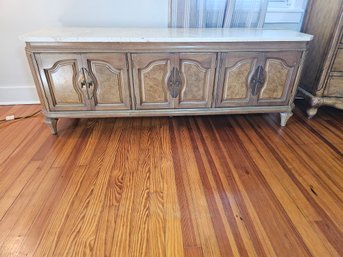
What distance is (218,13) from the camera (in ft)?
6.32

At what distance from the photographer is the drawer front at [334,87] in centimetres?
186

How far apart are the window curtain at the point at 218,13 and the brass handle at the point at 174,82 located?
1.92 feet

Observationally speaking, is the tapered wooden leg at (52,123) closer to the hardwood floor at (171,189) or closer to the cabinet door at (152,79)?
the hardwood floor at (171,189)

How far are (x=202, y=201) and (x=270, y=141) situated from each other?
34.1 inches

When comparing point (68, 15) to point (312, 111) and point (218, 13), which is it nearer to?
point (218, 13)

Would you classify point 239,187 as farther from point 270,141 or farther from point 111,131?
point 111,131

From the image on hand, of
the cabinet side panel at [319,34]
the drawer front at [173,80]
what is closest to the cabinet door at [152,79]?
the drawer front at [173,80]

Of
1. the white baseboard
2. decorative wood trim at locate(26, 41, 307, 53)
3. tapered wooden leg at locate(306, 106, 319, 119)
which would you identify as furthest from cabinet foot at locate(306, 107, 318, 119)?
the white baseboard

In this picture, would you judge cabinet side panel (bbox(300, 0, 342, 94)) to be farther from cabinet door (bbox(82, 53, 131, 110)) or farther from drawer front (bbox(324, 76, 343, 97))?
cabinet door (bbox(82, 53, 131, 110))

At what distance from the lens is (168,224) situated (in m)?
1.10

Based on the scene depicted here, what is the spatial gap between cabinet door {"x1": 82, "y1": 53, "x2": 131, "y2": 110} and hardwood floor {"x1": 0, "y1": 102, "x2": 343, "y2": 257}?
0.27m

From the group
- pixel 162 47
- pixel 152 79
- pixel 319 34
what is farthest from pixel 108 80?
pixel 319 34

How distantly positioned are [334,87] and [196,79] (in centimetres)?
123

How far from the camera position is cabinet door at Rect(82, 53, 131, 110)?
60.6 inches
